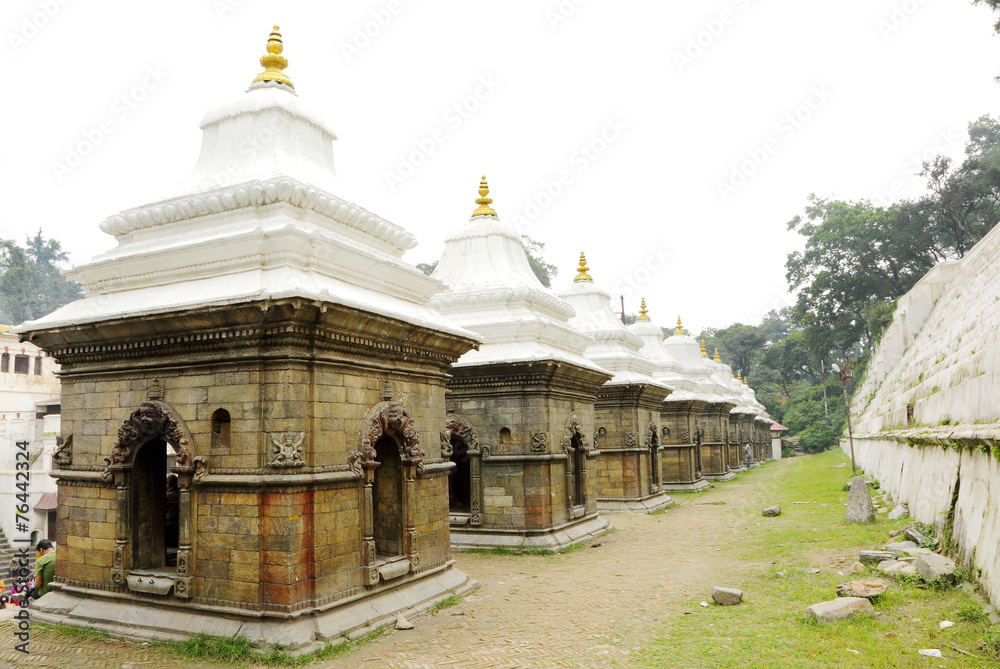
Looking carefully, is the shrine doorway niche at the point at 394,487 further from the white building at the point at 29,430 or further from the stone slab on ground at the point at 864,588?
the stone slab on ground at the point at 864,588

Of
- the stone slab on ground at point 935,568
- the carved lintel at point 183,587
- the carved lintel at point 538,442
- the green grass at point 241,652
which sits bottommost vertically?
the green grass at point 241,652

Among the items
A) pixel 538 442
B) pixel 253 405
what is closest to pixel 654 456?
pixel 538 442

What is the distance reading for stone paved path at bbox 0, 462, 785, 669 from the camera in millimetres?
7461

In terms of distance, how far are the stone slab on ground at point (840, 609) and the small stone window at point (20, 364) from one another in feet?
139

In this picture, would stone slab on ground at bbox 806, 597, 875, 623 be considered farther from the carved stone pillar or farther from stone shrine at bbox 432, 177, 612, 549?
stone shrine at bbox 432, 177, 612, 549

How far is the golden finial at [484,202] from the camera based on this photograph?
16781 mm

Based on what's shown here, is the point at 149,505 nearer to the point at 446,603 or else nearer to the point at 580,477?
the point at 446,603

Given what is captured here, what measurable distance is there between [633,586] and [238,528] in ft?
20.0

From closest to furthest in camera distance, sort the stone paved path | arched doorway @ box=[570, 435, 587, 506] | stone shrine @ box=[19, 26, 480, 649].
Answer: the stone paved path < stone shrine @ box=[19, 26, 480, 649] < arched doorway @ box=[570, 435, 587, 506]

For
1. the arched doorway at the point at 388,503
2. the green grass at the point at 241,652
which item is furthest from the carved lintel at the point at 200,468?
the arched doorway at the point at 388,503

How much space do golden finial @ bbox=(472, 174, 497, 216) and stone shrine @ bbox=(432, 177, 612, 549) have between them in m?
0.47

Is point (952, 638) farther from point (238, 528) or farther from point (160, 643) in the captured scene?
point (160, 643)

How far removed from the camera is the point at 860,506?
582 inches

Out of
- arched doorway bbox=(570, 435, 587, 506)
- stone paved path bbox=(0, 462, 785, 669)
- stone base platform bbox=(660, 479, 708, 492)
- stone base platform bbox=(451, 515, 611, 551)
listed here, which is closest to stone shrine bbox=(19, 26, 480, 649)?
stone paved path bbox=(0, 462, 785, 669)
